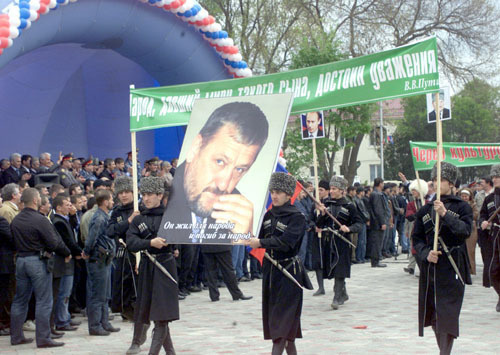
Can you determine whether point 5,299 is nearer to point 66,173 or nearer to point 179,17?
point 66,173

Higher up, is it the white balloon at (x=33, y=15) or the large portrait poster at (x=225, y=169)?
the white balloon at (x=33, y=15)

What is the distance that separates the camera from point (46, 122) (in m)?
17.5

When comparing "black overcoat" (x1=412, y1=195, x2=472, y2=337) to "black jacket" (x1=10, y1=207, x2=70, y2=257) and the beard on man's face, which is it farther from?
"black jacket" (x1=10, y1=207, x2=70, y2=257)

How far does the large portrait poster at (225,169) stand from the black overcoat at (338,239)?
464 centimetres

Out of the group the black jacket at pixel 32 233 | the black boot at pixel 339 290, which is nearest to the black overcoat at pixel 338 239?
the black boot at pixel 339 290

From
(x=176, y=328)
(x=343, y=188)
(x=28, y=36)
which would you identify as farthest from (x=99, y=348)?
(x=28, y=36)

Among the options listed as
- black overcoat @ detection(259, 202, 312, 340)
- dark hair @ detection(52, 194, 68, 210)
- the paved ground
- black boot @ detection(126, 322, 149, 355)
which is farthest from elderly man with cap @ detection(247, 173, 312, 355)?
dark hair @ detection(52, 194, 68, 210)

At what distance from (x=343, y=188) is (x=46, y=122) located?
9.08 meters

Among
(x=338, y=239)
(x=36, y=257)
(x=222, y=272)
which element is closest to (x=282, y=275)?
(x=36, y=257)

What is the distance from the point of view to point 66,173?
13.4 m

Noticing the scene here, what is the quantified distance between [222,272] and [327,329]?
9.85 ft

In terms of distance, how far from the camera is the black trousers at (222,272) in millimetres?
11812

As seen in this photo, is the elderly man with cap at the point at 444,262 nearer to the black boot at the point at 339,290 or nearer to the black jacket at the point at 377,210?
the black boot at the point at 339,290

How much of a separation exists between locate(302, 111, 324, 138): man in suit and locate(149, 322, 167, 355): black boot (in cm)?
444
